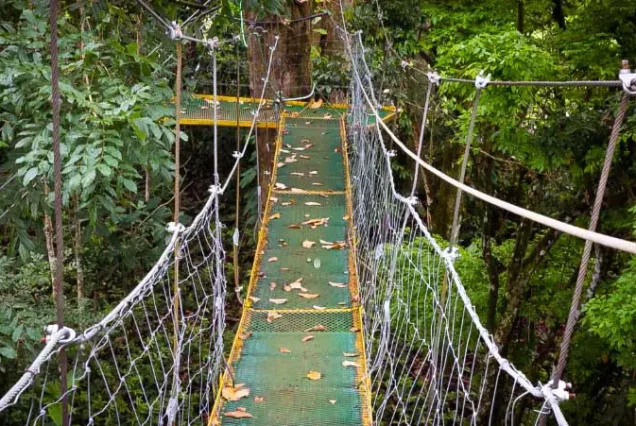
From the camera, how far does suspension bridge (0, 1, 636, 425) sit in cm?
144

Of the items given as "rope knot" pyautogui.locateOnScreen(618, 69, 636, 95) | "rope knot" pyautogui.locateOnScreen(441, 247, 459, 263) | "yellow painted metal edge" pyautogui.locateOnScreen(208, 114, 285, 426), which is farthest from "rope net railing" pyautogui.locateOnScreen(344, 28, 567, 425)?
"rope knot" pyautogui.locateOnScreen(618, 69, 636, 95)

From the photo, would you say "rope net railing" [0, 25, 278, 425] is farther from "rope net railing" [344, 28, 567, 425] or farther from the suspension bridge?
"rope net railing" [344, 28, 567, 425]

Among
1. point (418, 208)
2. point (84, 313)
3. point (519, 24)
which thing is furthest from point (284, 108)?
point (84, 313)

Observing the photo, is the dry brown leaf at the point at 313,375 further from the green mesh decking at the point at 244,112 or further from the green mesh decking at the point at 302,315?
the green mesh decking at the point at 244,112

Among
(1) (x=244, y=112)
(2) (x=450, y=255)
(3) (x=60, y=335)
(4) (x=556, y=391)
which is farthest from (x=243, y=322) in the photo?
(1) (x=244, y=112)

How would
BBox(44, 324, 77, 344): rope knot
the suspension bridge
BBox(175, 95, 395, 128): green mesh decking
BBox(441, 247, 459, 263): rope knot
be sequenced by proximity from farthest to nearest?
BBox(175, 95, 395, 128): green mesh decking < BBox(441, 247, 459, 263): rope knot < the suspension bridge < BBox(44, 324, 77, 344): rope knot

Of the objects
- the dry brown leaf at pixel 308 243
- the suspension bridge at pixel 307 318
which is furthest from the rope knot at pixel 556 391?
the dry brown leaf at pixel 308 243

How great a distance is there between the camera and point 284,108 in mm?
5152

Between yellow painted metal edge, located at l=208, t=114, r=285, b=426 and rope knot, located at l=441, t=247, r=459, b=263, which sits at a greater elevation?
rope knot, located at l=441, t=247, r=459, b=263

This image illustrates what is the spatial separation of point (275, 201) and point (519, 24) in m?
1.69

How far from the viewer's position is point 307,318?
2518 mm

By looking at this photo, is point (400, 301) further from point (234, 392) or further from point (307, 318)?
point (234, 392)

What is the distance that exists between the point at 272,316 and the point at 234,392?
54cm

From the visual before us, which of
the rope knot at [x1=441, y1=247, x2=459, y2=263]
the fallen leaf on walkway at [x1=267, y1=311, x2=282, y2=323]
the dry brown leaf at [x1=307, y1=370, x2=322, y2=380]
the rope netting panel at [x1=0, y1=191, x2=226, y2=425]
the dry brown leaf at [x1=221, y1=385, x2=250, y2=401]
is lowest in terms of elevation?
the rope netting panel at [x1=0, y1=191, x2=226, y2=425]
